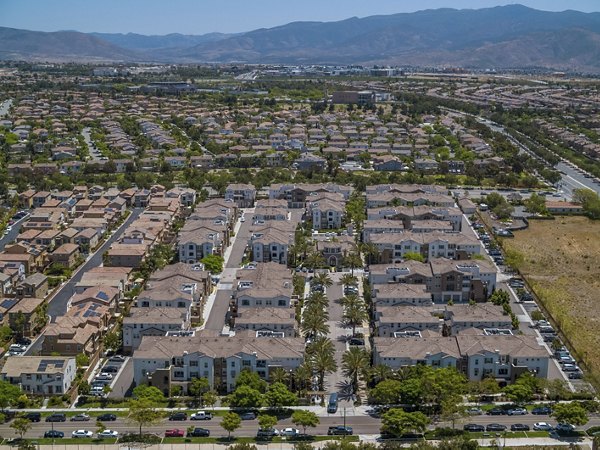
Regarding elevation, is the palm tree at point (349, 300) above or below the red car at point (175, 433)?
above

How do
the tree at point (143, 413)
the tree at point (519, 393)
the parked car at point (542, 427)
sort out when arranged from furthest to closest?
the tree at point (519, 393) < the parked car at point (542, 427) < the tree at point (143, 413)

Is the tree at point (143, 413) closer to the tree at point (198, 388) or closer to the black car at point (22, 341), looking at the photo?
the tree at point (198, 388)

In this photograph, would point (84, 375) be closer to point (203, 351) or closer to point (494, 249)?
point (203, 351)

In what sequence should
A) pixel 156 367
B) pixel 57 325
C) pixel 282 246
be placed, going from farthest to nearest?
pixel 282 246
pixel 57 325
pixel 156 367

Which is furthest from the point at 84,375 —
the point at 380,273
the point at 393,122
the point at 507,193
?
the point at 393,122

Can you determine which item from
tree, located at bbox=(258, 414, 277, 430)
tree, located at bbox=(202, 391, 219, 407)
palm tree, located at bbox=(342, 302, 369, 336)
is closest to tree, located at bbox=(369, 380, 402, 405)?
tree, located at bbox=(258, 414, 277, 430)

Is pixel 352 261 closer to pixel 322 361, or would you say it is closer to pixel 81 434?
pixel 322 361

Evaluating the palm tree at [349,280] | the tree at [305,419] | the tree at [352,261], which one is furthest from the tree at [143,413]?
the tree at [352,261]
